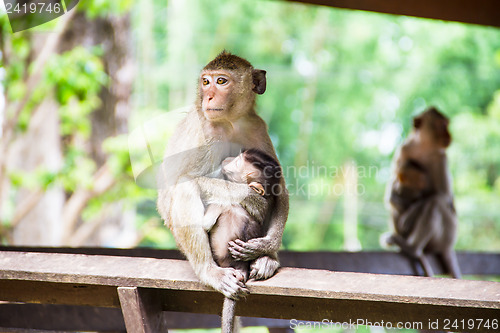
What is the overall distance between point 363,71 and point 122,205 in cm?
899

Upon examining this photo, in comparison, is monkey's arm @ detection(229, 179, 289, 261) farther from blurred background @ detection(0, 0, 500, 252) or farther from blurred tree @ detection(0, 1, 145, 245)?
blurred background @ detection(0, 0, 500, 252)

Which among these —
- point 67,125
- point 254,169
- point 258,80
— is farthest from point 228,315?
point 67,125

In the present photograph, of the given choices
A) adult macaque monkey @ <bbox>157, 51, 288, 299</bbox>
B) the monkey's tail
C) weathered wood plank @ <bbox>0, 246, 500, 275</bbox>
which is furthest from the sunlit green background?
the monkey's tail

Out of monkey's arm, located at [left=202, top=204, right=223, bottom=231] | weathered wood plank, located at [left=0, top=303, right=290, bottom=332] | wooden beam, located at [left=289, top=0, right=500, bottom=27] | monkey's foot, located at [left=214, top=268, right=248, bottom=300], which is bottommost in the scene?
weathered wood plank, located at [left=0, top=303, right=290, bottom=332]

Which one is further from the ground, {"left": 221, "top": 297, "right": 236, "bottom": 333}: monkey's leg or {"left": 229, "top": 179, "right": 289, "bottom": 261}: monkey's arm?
{"left": 229, "top": 179, "right": 289, "bottom": 261}: monkey's arm

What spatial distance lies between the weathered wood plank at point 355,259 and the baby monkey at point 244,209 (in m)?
0.98

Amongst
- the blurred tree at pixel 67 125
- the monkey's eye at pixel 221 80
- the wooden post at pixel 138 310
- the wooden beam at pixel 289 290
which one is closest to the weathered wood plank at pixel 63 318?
the wooden beam at pixel 289 290

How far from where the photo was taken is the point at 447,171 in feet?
19.2

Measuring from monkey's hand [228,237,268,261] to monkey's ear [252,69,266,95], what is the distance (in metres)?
0.84

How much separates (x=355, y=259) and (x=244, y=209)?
2.10 m

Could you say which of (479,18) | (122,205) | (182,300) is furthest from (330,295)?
(122,205)

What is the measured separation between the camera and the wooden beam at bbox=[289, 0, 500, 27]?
405 centimetres

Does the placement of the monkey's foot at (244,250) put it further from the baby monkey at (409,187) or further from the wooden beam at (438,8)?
the baby monkey at (409,187)

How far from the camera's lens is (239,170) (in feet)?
9.13
